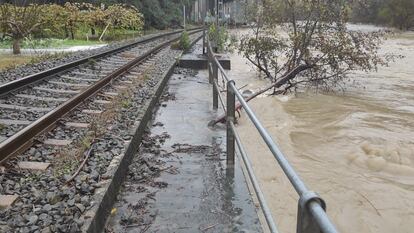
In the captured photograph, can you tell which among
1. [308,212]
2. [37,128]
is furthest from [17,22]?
[308,212]

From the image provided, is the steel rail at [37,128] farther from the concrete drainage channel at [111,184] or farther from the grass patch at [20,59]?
the grass patch at [20,59]

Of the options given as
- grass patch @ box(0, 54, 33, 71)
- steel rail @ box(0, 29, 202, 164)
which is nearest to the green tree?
grass patch @ box(0, 54, 33, 71)

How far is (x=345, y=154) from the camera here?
816 cm

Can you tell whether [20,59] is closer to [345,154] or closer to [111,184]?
[345,154]

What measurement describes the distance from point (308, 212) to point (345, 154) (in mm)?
6558

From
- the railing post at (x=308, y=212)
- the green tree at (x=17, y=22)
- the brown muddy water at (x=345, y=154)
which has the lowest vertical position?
the brown muddy water at (x=345, y=154)

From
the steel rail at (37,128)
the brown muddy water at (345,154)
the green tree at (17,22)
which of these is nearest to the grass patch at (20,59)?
the green tree at (17,22)

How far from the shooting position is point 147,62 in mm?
17234

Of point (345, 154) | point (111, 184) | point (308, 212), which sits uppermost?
point (308, 212)

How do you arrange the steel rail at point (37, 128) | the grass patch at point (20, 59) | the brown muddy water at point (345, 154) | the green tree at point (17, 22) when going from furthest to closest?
the green tree at point (17, 22) < the grass patch at point (20, 59) < the brown muddy water at point (345, 154) < the steel rail at point (37, 128)

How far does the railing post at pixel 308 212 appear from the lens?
182 centimetres

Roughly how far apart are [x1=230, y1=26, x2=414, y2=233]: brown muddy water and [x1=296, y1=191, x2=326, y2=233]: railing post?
3262 millimetres

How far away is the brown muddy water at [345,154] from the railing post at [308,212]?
3.26 meters

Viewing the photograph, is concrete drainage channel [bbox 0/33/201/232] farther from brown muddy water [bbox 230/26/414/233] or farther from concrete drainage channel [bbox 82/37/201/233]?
brown muddy water [bbox 230/26/414/233]
